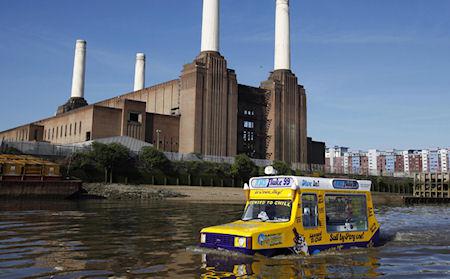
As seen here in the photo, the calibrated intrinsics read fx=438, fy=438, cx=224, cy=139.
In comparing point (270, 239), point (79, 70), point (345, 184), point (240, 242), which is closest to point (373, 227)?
point (345, 184)

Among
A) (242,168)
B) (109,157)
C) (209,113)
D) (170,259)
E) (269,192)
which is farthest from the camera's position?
(209,113)

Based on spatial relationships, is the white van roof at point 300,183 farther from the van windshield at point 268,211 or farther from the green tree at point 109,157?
the green tree at point 109,157

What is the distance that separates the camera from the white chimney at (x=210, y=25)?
88.3 m

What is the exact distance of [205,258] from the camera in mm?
11523

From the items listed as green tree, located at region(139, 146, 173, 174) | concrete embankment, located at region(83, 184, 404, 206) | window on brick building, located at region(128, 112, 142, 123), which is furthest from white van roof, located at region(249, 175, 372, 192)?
window on brick building, located at region(128, 112, 142, 123)

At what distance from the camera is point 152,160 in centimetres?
6375

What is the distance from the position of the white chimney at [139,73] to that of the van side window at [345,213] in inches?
4415

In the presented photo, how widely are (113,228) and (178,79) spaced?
80.2 meters

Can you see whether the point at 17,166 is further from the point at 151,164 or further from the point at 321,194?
the point at 321,194

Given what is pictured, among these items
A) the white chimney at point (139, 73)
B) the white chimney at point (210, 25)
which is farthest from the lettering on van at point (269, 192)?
the white chimney at point (139, 73)

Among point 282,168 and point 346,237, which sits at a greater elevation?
point 282,168

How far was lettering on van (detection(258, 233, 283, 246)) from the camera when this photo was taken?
1086cm

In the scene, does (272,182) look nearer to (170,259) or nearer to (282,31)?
(170,259)

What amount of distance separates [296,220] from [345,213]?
262 cm
